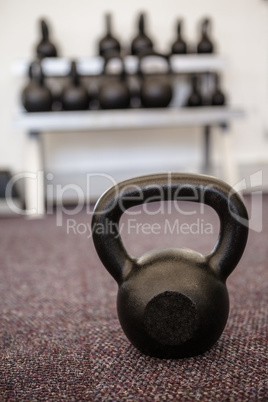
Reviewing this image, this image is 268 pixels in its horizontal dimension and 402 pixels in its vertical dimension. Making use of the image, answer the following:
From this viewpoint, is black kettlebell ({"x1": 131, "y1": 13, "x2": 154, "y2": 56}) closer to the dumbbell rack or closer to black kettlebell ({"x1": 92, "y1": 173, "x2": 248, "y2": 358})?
the dumbbell rack

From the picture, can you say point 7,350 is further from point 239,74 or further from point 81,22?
point 239,74

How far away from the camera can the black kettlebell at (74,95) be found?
183cm

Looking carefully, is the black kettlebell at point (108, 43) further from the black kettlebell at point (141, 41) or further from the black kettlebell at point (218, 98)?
the black kettlebell at point (218, 98)

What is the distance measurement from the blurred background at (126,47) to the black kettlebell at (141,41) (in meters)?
0.19

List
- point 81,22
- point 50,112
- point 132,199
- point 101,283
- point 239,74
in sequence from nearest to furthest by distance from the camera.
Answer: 1. point 132,199
2. point 101,283
3. point 50,112
4. point 81,22
5. point 239,74

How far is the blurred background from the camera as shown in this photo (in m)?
2.21

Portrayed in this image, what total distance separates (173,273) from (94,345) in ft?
0.61

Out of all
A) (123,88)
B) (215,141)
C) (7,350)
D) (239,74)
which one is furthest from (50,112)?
(7,350)

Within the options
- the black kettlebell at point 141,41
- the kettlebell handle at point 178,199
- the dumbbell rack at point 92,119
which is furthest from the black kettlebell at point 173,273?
the black kettlebell at point 141,41

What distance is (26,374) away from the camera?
0.59 meters

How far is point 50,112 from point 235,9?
3.93ft

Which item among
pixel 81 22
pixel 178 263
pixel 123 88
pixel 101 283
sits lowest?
pixel 101 283

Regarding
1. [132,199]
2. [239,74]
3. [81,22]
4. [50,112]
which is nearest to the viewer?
[132,199]

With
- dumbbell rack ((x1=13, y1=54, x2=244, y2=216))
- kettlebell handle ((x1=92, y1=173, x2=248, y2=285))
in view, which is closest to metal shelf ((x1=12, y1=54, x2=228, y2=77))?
dumbbell rack ((x1=13, y1=54, x2=244, y2=216))
